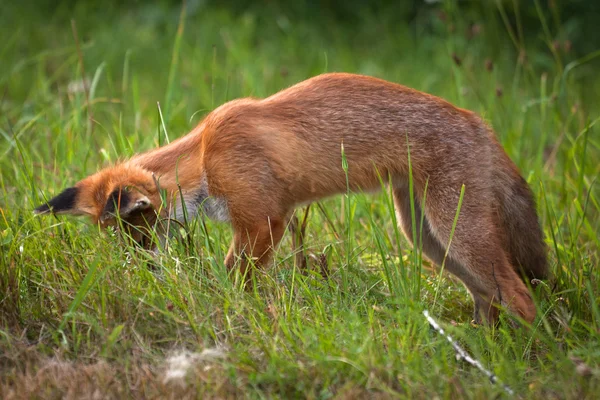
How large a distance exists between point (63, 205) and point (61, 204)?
0.01 meters

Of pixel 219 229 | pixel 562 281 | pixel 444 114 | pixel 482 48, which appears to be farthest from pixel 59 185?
pixel 482 48

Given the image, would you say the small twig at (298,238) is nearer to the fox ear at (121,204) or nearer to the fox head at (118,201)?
the fox head at (118,201)

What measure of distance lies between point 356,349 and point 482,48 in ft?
24.5

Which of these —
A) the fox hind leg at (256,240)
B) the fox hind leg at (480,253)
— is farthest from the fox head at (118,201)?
the fox hind leg at (480,253)

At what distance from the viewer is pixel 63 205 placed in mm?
4547

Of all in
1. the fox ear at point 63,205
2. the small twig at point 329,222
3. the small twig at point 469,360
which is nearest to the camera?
the small twig at point 469,360

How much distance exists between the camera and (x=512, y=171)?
17.3ft

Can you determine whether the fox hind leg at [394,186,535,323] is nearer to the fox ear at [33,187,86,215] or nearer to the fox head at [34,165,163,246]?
the fox head at [34,165,163,246]

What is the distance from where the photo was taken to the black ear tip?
4461 millimetres

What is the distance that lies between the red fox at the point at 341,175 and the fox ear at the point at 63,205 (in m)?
0.02

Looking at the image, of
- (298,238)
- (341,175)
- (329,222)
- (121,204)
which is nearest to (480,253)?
(341,175)

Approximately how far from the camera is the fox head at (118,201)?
14.7ft

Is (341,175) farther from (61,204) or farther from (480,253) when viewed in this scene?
(61,204)

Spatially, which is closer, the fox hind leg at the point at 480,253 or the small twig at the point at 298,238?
the fox hind leg at the point at 480,253
